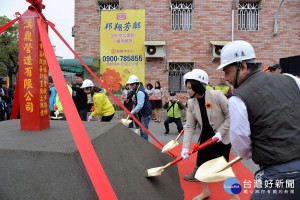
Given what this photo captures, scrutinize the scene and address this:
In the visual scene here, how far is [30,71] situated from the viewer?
2613mm

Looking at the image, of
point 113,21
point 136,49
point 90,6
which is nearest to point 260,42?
point 136,49

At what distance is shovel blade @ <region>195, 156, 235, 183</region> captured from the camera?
2094mm

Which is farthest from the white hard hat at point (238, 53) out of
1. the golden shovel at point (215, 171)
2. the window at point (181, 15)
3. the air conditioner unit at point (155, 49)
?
the window at point (181, 15)

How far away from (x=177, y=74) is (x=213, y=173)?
8.54m

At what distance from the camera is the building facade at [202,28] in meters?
10.2

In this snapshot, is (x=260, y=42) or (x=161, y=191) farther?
(x=260, y=42)

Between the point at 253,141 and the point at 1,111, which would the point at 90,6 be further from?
the point at 253,141

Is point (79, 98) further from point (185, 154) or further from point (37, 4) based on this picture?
point (185, 154)

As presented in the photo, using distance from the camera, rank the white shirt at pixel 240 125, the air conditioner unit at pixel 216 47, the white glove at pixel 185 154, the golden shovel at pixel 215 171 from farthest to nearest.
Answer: the air conditioner unit at pixel 216 47, the white glove at pixel 185 154, the golden shovel at pixel 215 171, the white shirt at pixel 240 125

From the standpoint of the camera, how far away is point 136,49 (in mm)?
10305

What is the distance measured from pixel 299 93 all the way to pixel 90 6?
34.3ft

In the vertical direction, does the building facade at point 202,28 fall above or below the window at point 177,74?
above

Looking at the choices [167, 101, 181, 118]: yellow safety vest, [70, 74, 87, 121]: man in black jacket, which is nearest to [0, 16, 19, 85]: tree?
[70, 74, 87, 121]: man in black jacket

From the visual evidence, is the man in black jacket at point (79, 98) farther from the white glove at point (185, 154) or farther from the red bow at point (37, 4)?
the white glove at point (185, 154)
